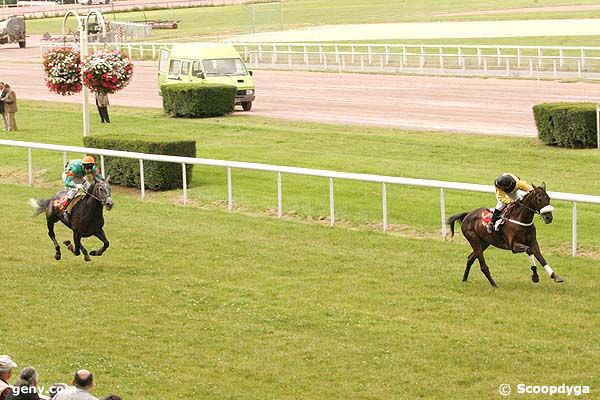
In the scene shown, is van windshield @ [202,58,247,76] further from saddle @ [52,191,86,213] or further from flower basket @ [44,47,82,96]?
saddle @ [52,191,86,213]

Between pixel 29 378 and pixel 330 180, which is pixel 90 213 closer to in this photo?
pixel 330 180

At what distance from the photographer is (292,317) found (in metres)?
11.5

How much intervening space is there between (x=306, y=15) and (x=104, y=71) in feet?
148

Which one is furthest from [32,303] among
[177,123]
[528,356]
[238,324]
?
[177,123]

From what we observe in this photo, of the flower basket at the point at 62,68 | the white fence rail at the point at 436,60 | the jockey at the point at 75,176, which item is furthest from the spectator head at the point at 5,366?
the white fence rail at the point at 436,60

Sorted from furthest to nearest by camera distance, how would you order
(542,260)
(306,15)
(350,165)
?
(306,15) < (350,165) < (542,260)

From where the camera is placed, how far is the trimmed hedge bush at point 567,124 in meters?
21.6

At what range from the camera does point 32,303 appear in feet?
41.0

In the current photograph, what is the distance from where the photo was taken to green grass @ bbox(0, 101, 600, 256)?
53.8 ft

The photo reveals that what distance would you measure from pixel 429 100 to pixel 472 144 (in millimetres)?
8438

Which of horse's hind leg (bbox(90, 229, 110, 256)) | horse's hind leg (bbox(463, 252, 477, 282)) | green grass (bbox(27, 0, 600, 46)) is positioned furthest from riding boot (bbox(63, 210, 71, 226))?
green grass (bbox(27, 0, 600, 46))

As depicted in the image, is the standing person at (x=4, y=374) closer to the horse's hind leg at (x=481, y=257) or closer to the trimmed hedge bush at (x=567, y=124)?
the horse's hind leg at (x=481, y=257)

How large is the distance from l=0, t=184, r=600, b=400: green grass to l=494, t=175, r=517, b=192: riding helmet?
3.04ft

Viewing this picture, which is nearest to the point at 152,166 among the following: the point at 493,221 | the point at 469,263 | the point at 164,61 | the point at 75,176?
the point at 75,176
